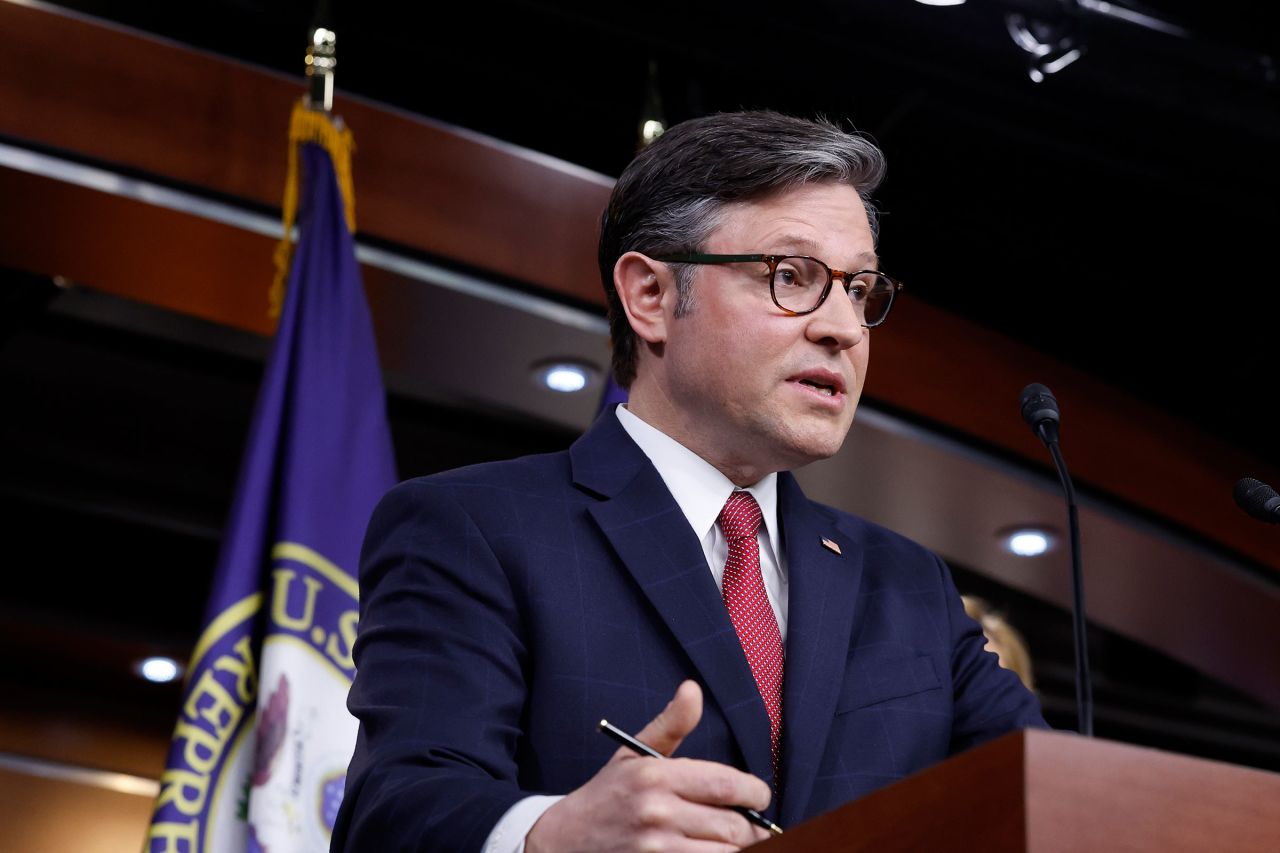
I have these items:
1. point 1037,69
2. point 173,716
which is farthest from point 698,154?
point 173,716

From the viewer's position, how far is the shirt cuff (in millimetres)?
1129

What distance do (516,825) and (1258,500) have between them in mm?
868

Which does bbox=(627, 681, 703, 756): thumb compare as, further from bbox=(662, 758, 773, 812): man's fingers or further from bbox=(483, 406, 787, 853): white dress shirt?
bbox=(483, 406, 787, 853): white dress shirt

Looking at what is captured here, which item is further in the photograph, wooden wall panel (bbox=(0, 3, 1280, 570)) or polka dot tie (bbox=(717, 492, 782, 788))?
wooden wall panel (bbox=(0, 3, 1280, 570))

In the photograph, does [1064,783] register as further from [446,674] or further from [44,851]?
[44,851]

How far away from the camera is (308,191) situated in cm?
309

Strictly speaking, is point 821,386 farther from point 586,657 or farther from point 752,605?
point 586,657

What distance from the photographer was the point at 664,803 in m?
1.02

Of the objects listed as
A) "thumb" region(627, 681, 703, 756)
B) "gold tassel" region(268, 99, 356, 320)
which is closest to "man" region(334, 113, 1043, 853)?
"thumb" region(627, 681, 703, 756)

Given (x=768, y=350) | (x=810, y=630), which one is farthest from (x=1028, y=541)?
(x=810, y=630)

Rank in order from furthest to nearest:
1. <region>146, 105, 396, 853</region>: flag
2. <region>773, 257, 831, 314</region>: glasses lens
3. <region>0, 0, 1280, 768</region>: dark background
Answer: <region>0, 0, 1280, 768</region>: dark background, <region>146, 105, 396, 853</region>: flag, <region>773, 257, 831, 314</region>: glasses lens

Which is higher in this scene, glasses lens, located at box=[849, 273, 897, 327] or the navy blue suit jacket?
glasses lens, located at box=[849, 273, 897, 327]

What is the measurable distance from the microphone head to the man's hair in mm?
336

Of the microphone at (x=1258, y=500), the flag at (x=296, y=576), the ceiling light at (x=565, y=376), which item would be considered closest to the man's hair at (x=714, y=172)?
the microphone at (x=1258, y=500)
